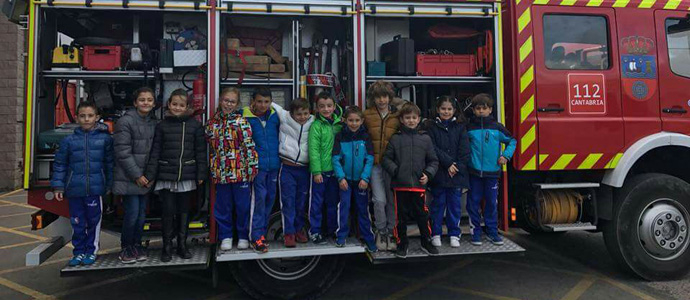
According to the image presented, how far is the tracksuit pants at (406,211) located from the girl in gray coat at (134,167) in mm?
2189

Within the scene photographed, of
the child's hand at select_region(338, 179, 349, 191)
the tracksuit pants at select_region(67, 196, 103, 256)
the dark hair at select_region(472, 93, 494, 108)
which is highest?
the dark hair at select_region(472, 93, 494, 108)

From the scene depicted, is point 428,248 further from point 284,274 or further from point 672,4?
point 672,4

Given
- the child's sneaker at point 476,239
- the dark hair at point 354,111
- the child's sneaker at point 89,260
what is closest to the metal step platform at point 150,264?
the child's sneaker at point 89,260

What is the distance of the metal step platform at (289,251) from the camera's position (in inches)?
144

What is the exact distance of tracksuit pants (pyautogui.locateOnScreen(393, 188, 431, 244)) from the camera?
3.96 m

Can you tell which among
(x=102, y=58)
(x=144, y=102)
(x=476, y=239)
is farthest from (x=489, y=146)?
(x=102, y=58)

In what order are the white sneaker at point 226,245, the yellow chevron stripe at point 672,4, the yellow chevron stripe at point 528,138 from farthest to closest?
1. the yellow chevron stripe at point 672,4
2. the yellow chevron stripe at point 528,138
3. the white sneaker at point 226,245

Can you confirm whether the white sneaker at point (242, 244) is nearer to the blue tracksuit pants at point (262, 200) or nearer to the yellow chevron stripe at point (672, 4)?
the blue tracksuit pants at point (262, 200)

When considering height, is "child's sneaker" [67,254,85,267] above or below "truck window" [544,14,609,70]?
below

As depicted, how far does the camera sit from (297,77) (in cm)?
419

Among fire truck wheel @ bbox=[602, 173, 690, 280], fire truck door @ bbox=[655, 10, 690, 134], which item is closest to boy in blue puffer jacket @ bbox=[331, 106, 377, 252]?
fire truck wheel @ bbox=[602, 173, 690, 280]

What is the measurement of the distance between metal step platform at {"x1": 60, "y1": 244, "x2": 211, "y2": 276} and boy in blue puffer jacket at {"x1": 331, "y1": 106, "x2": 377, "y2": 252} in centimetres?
118

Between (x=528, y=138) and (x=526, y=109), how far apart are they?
281mm

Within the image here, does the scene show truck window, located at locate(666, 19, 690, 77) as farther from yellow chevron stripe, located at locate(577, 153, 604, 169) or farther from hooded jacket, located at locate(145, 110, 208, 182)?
hooded jacket, located at locate(145, 110, 208, 182)
